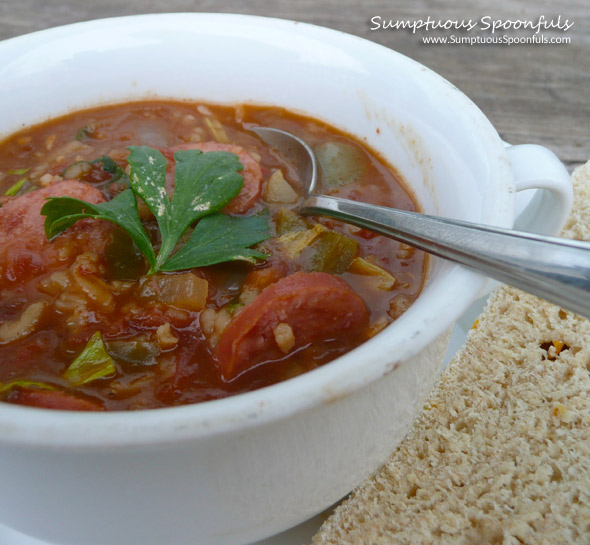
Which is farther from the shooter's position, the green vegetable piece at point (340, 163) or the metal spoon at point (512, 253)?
the green vegetable piece at point (340, 163)

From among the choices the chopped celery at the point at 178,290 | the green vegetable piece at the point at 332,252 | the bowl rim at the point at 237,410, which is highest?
the bowl rim at the point at 237,410

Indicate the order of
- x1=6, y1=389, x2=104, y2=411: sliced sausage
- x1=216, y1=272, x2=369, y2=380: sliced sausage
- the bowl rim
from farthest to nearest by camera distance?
x1=216, y1=272, x2=369, y2=380: sliced sausage, x1=6, y1=389, x2=104, y2=411: sliced sausage, the bowl rim

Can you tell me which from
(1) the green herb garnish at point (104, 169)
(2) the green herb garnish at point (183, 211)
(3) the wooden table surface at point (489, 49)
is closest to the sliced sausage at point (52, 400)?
(2) the green herb garnish at point (183, 211)

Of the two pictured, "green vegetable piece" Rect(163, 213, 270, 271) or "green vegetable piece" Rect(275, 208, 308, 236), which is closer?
"green vegetable piece" Rect(163, 213, 270, 271)

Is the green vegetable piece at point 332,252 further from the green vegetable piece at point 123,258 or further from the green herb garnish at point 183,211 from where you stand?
the green vegetable piece at point 123,258

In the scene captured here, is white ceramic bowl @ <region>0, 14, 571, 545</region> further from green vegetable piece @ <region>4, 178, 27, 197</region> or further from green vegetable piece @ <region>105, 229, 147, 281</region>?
green vegetable piece @ <region>105, 229, 147, 281</region>

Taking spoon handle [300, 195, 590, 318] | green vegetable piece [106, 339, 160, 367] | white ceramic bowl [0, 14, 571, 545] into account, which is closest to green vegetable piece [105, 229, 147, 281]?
green vegetable piece [106, 339, 160, 367]
